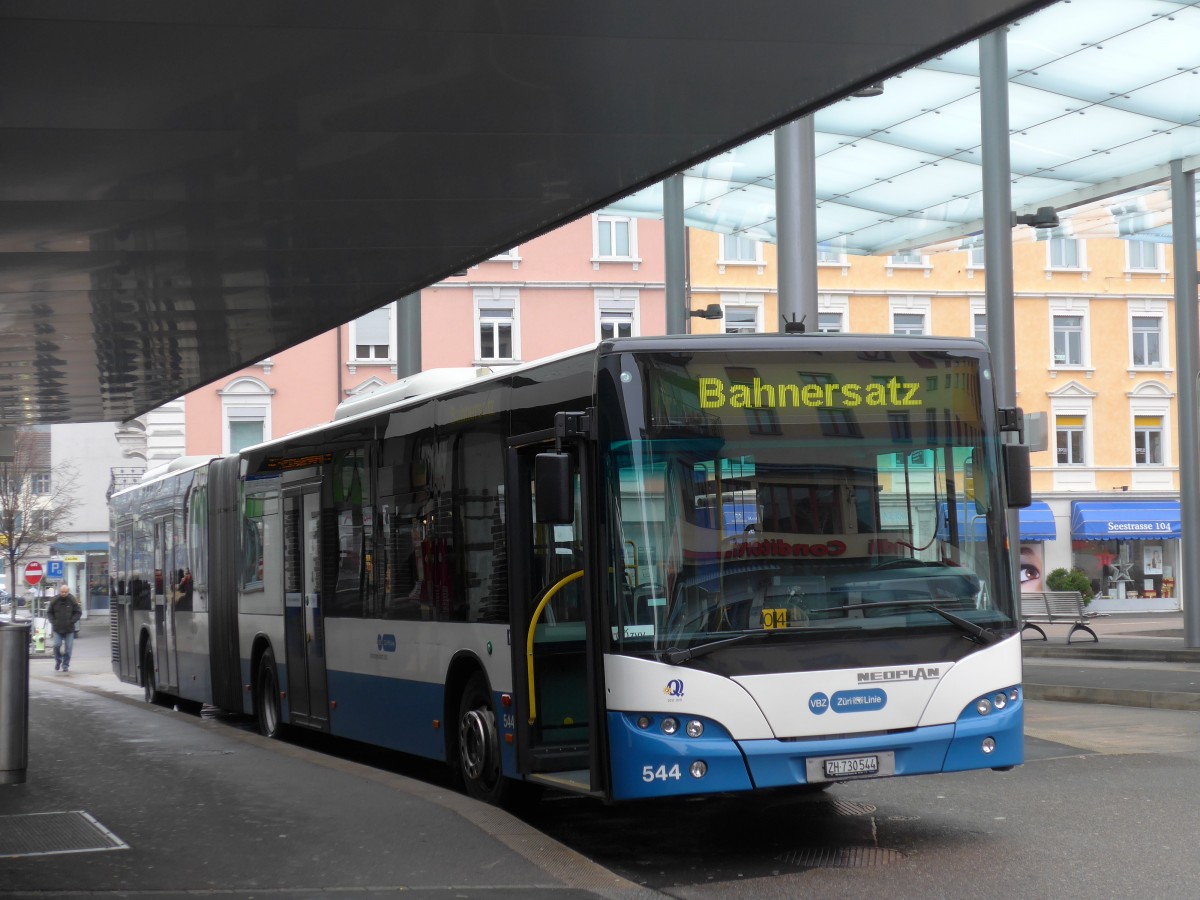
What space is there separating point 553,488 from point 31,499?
6558 cm

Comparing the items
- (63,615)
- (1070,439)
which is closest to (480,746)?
(63,615)

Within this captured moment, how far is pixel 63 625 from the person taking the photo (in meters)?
36.8

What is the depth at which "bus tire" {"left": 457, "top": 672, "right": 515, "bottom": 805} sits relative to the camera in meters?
11.1

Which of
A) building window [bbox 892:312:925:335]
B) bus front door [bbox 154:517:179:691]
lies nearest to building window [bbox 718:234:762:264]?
building window [bbox 892:312:925:335]

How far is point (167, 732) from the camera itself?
1603 cm

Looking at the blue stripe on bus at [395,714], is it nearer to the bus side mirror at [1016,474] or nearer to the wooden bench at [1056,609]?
the bus side mirror at [1016,474]

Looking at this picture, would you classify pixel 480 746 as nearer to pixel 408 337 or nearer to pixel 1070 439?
pixel 408 337

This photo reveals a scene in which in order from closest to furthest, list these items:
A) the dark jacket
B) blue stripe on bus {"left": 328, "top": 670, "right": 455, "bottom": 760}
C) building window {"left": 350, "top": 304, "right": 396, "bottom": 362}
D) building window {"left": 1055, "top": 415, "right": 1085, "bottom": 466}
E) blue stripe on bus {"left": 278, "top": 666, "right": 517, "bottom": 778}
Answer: blue stripe on bus {"left": 278, "top": 666, "right": 517, "bottom": 778} → blue stripe on bus {"left": 328, "top": 670, "right": 455, "bottom": 760} → the dark jacket → building window {"left": 350, "top": 304, "right": 396, "bottom": 362} → building window {"left": 1055, "top": 415, "right": 1085, "bottom": 466}

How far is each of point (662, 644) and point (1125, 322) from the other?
48622 millimetres

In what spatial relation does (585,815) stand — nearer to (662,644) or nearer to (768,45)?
(662,644)

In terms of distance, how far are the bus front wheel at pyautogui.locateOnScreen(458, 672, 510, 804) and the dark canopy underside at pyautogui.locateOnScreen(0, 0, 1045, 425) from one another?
3.17 metres

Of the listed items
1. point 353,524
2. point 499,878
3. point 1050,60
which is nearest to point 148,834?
point 499,878

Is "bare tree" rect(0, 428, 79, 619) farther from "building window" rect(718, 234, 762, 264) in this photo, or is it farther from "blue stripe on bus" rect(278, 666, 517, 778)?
"blue stripe on bus" rect(278, 666, 517, 778)

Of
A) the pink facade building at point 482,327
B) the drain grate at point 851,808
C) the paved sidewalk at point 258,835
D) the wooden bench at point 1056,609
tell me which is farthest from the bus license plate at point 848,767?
the pink facade building at point 482,327
